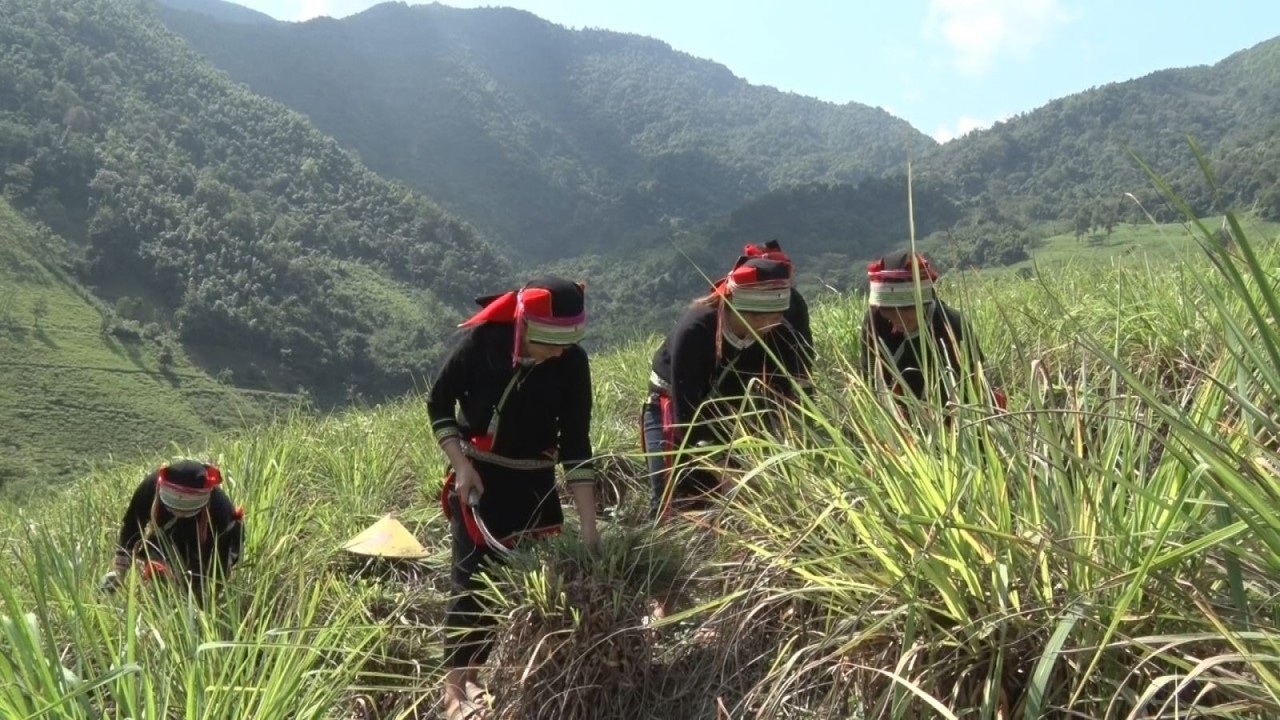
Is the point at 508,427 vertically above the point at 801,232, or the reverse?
the point at 508,427

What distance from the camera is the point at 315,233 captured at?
85812mm

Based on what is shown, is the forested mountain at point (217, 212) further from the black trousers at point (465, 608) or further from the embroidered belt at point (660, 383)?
the black trousers at point (465, 608)

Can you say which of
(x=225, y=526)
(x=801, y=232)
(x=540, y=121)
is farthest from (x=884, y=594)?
(x=540, y=121)

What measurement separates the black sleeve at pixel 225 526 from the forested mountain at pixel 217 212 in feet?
172

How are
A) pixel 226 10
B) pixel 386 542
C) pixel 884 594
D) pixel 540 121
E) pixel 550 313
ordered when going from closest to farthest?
pixel 884 594
pixel 550 313
pixel 386 542
pixel 540 121
pixel 226 10

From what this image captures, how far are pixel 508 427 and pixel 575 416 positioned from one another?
222mm

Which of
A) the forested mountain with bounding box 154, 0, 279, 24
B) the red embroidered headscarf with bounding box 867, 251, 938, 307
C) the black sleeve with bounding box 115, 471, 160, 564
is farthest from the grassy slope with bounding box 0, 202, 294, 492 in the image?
the forested mountain with bounding box 154, 0, 279, 24

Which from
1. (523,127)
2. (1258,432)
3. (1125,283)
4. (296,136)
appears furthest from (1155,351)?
(523,127)

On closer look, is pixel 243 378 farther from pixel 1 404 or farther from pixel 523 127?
pixel 523 127

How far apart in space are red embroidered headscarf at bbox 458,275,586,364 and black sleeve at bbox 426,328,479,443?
0.17 meters

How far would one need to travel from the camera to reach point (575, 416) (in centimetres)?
330

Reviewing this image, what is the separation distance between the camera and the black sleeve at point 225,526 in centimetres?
394

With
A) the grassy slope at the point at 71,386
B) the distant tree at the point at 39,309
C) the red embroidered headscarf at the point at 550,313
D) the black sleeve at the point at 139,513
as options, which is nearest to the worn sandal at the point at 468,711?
the red embroidered headscarf at the point at 550,313

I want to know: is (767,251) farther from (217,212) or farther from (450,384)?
(217,212)
